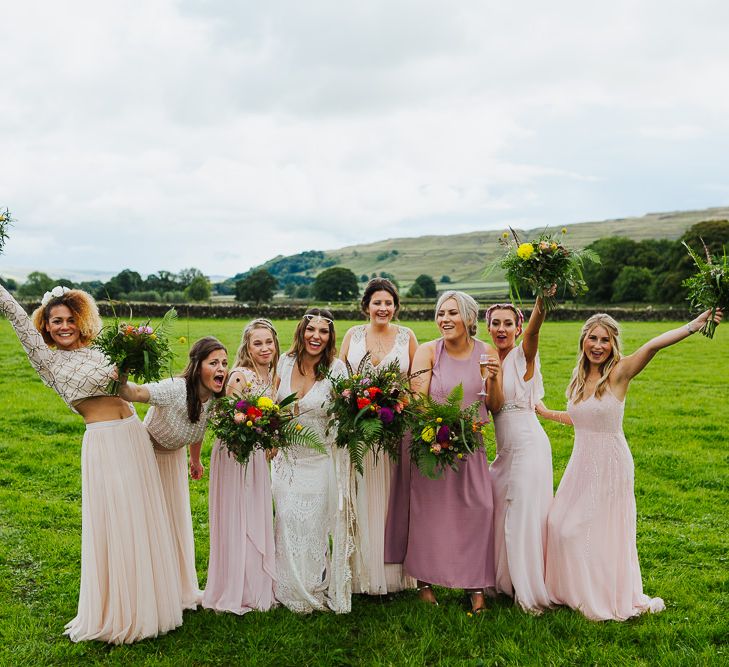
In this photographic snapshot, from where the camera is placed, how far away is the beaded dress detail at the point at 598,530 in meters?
6.18

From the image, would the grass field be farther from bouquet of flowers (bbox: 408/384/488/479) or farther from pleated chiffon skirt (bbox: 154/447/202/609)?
Answer: bouquet of flowers (bbox: 408/384/488/479)

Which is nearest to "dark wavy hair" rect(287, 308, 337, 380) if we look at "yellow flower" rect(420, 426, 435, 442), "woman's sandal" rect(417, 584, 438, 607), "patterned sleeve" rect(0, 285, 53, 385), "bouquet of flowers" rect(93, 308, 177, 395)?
"yellow flower" rect(420, 426, 435, 442)

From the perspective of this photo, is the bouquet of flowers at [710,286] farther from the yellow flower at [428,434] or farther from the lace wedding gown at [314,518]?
the lace wedding gown at [314,518]

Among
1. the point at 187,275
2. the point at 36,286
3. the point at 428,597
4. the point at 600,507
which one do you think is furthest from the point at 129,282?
the point at 600,507

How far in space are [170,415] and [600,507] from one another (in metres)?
4.23

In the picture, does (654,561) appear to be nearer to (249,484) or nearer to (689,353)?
(249,484)

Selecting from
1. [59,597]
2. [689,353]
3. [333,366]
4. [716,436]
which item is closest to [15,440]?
[59,597]

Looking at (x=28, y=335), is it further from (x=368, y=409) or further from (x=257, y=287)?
(x=257, y=287)

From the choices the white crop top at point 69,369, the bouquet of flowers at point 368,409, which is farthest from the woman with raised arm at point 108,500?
the bouquet of flowers at point 368,409

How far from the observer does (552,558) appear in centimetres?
639

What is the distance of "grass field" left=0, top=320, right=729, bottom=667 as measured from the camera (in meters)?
5.54

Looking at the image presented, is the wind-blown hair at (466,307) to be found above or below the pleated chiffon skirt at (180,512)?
above

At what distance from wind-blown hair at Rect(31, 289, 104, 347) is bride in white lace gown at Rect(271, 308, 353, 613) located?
1.90 meters

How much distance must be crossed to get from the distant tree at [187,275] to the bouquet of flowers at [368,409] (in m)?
85.1
